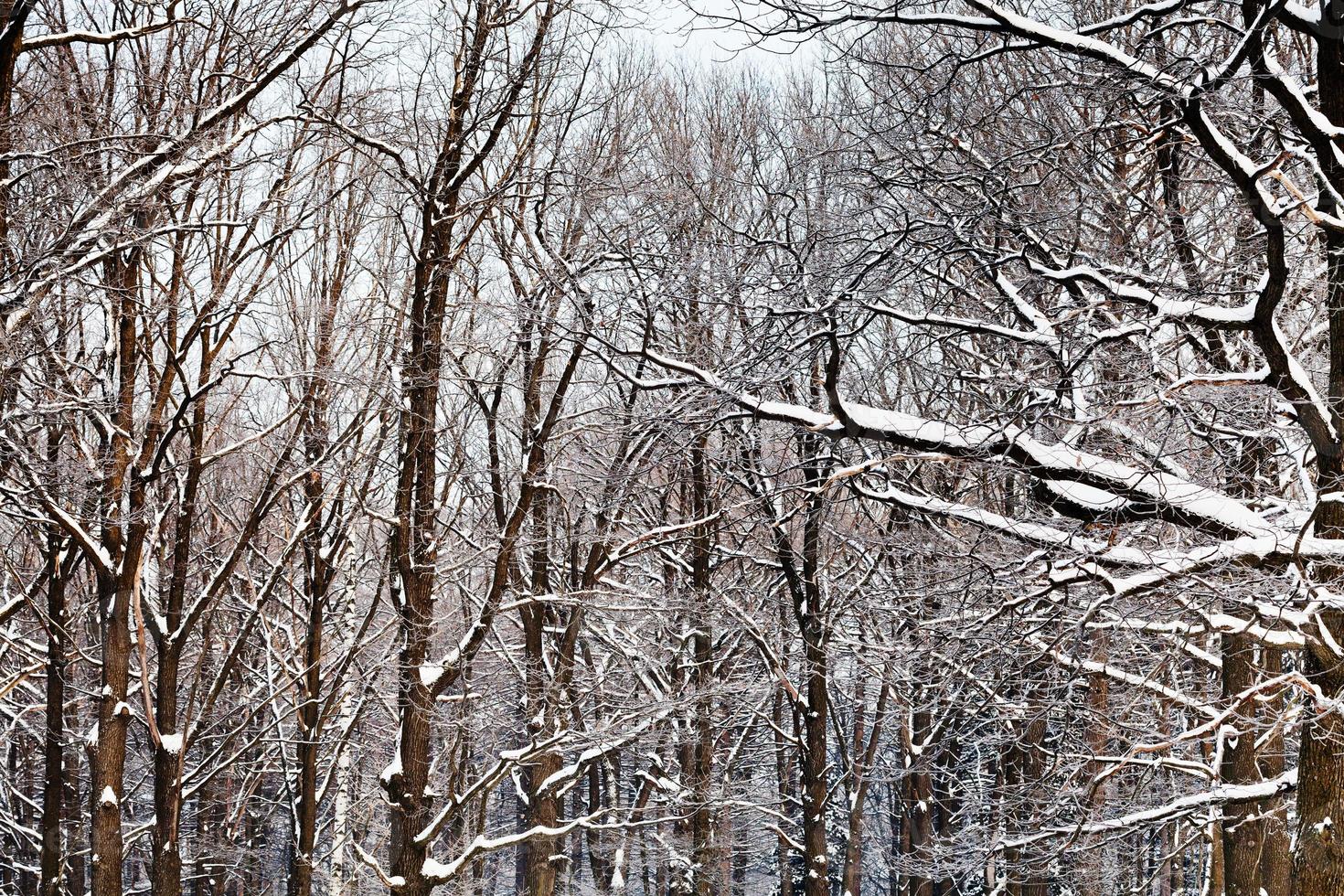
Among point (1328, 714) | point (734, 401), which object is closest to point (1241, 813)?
point (1328, 714)

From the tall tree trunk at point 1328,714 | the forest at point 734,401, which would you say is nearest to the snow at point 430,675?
the forest at point 734,401

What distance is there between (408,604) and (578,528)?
4.82m

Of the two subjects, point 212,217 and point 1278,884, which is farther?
point 212,217

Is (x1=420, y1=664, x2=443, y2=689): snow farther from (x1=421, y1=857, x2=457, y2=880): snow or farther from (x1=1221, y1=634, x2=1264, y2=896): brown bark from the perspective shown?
(x1=1221, y1=634, x2=1264, y2=896): brown bark

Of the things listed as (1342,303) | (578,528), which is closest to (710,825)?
(578,528)

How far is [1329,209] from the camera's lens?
669 centimetres

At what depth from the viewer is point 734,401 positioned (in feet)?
23.3

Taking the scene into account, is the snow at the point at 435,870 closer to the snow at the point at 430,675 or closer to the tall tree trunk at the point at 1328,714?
the snow at the point at 430,675

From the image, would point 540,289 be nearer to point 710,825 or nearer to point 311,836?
point 311,836

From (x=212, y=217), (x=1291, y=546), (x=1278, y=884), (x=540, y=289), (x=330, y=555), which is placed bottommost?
(x=1278, y=884)

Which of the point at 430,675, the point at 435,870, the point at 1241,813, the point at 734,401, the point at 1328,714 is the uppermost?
the point at 734,401

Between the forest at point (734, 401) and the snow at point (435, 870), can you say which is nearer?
the forest at point (734, 401)

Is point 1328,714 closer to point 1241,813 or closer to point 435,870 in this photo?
point 1241,813

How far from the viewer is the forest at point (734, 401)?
6.28 metres
